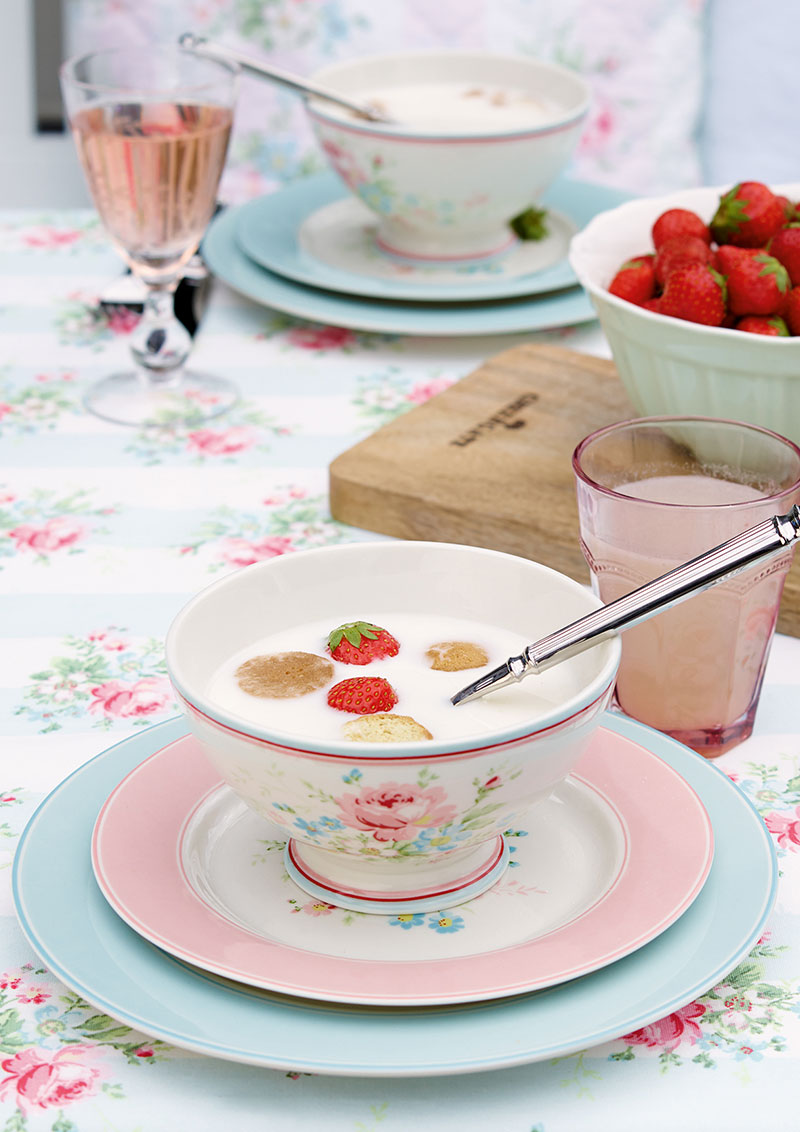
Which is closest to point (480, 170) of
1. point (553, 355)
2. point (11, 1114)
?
point (553, 355)

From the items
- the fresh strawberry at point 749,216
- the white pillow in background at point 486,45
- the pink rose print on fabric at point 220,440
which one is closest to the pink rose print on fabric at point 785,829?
the fresh strawberry at point 749,216

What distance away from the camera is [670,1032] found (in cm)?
56

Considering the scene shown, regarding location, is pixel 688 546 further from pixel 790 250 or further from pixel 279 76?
pixel 279 76

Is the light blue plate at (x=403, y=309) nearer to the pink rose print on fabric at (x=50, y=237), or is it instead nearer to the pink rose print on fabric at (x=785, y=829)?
the pink rose print on fabric at (x=50, y=237)

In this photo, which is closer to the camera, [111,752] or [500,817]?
[500,817]

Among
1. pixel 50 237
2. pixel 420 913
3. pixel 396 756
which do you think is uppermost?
pixel 396 756

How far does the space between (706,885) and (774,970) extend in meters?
0.05

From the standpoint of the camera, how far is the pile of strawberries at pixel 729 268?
0.93 metres

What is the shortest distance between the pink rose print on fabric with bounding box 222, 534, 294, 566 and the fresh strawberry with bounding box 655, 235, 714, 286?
1.10 ft

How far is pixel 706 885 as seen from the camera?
596 millimetres

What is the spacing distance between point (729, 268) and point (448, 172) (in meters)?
0.43

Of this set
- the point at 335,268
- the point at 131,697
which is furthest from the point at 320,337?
the point at 131,697

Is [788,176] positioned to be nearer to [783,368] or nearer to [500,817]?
[783,368]

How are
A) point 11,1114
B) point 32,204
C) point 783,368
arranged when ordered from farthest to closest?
1. point 32,204
2. point 783,368
3. point 11,1114
